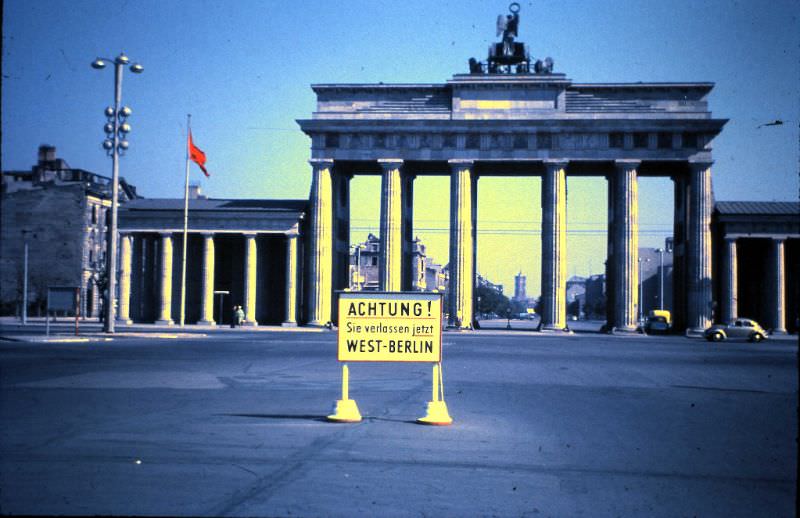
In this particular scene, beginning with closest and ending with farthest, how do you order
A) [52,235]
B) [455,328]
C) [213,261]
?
[455,328] < [213,261] < [52,235]

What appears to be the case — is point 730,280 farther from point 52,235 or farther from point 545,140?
point 52,235

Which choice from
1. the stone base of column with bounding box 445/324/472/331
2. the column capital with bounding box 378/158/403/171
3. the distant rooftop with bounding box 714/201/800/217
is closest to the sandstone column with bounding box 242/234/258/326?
the column capital with bounding box 378/158/403/171

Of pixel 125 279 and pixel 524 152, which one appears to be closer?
pixel 524 152

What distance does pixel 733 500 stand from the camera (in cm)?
904

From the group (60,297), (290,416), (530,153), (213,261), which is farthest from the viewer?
(213,261)

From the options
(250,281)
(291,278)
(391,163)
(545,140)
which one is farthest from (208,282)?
(545,140)

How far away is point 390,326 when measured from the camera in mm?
15344

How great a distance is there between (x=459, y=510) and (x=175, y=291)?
244 feet

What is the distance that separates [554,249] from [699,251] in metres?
12.5

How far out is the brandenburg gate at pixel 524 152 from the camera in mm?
74000

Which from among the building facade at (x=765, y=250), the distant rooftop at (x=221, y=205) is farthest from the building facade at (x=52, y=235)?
the building facade at (x=765, y=250)

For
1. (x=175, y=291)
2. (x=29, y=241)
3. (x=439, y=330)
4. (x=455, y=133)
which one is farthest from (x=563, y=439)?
(x=29, y=241)

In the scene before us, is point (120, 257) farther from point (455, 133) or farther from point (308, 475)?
point (308, 475)

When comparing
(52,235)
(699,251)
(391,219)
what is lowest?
(699,251)
